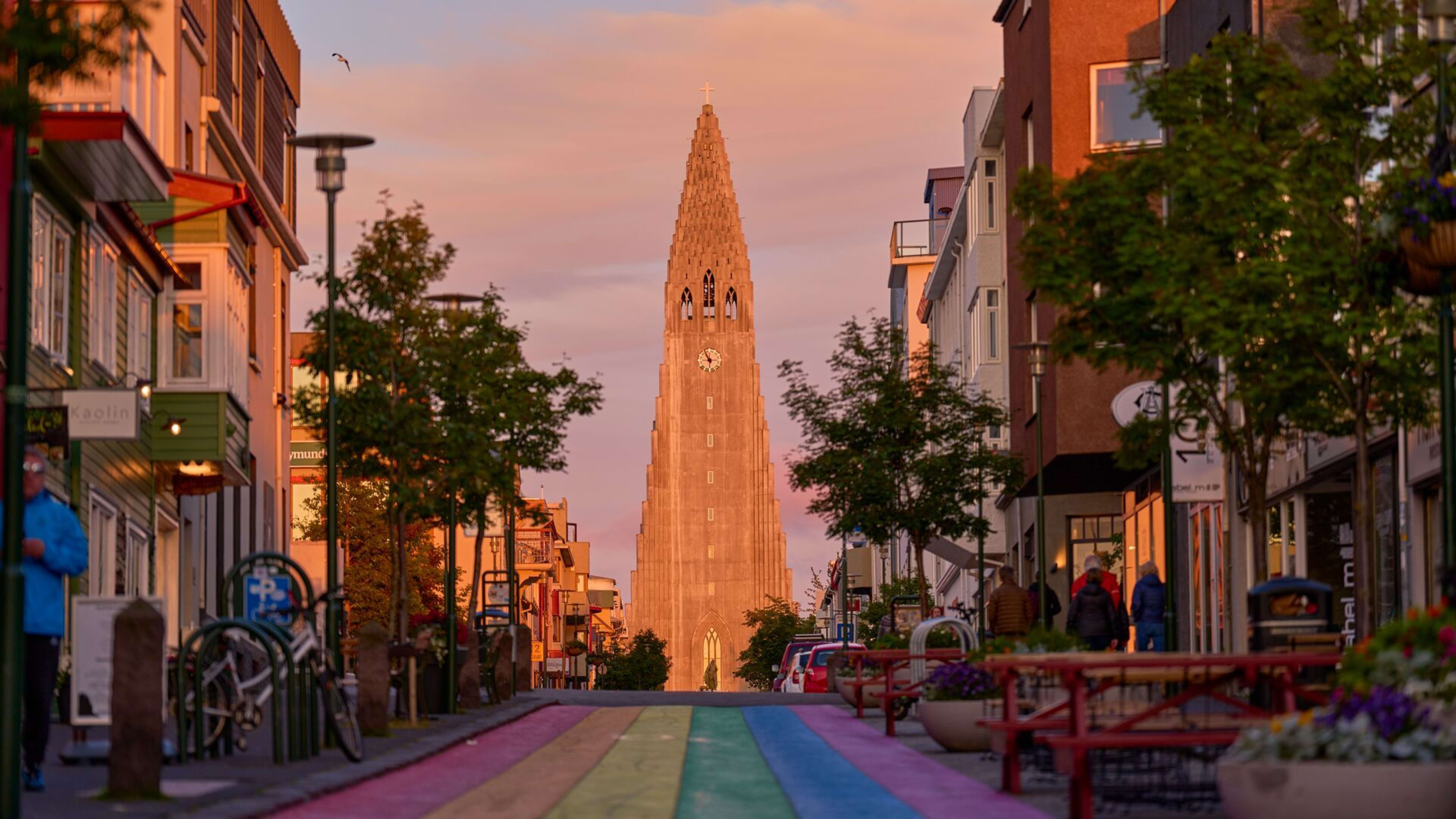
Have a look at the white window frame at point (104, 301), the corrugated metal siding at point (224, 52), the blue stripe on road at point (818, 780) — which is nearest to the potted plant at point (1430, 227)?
the blue stripe on road at point (818, 780)

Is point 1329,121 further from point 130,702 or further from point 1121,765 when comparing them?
point 130,702

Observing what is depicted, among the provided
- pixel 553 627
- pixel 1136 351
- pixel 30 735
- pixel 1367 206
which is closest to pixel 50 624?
pixel 30 735

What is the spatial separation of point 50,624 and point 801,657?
3809 centimetres

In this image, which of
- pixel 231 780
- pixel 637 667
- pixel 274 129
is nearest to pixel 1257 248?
pixel 231 780

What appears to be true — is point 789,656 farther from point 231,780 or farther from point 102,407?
point 231,780

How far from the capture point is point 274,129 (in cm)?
4891

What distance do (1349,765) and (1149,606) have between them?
2230 cm

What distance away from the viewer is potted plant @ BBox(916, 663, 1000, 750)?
1814cm

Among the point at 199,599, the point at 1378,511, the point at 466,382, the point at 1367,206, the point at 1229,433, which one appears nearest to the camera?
the point at 1367,206

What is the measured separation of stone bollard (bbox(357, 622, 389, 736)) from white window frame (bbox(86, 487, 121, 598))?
617 cm

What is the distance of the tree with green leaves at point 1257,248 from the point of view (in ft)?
62.3

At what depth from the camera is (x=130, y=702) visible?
12578 mm

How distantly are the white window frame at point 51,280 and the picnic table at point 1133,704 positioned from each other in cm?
1238

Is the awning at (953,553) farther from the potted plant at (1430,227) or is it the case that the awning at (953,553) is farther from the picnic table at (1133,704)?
the picnic table at (1133,704)
